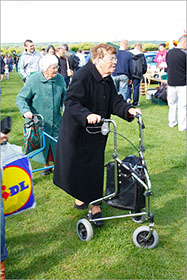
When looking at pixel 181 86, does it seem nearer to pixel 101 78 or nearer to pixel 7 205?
pixel 101 78

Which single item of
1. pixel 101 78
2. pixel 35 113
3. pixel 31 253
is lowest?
pixel 31 253

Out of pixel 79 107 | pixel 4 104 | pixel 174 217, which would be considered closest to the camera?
pixel 79 107

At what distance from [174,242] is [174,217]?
56cm

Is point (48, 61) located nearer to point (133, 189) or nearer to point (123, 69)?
point (133, 189)

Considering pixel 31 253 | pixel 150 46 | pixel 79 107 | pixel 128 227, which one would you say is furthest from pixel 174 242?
pixel 150 46

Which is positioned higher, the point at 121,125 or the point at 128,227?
the point at 121,125

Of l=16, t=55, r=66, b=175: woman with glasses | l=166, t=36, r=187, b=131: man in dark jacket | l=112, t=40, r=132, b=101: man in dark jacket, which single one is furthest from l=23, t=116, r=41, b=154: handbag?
l=112, t=40, r=132, b=101: man in dark jacket

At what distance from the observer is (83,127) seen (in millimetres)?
3674

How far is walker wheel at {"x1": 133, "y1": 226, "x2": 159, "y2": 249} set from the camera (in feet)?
11.8

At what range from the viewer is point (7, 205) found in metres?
2.92

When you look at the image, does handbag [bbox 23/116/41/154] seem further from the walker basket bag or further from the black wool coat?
Answer: the walker basket bag

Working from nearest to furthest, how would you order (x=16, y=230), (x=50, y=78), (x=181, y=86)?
(x=16, y=230) < (x=50, y=78) < (x=181, y=86)

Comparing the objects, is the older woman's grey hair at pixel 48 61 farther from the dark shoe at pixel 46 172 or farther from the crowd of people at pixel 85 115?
the dark shoe at pixel 46 172

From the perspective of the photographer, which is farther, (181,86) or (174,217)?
(181,86)
